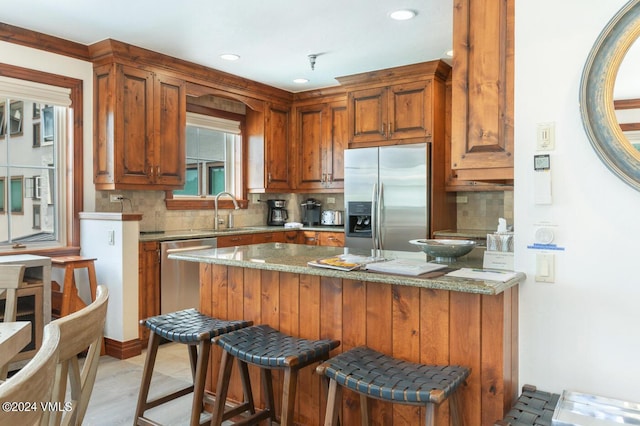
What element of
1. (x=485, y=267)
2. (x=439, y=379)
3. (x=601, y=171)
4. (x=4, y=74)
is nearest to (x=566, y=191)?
(x=601, y=171)

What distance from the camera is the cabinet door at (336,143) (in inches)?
209

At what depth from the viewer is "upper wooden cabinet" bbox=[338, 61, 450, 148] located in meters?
4.47

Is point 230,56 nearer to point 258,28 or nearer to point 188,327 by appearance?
point 258,28

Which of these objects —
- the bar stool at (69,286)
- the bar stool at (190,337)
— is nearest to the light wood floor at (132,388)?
the bar stool at (190,337)

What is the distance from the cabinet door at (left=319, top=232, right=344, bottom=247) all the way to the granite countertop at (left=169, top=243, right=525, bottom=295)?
2.09 metres

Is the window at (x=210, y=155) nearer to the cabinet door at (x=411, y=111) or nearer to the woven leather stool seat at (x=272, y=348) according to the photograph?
the cabinet door at (x=411, y=111)

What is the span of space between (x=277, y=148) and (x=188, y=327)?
11.6ft

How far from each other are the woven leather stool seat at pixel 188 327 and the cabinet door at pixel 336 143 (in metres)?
3.16

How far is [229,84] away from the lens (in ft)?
15.8

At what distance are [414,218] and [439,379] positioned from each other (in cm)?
291

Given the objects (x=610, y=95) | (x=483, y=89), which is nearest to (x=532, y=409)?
(x=610, y=95)

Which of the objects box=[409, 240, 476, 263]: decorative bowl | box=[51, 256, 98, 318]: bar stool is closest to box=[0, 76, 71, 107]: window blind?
box=[51, 256, 98, 318]: bar stool

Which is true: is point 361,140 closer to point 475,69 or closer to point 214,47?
point 214,47

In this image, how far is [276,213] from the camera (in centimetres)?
569
